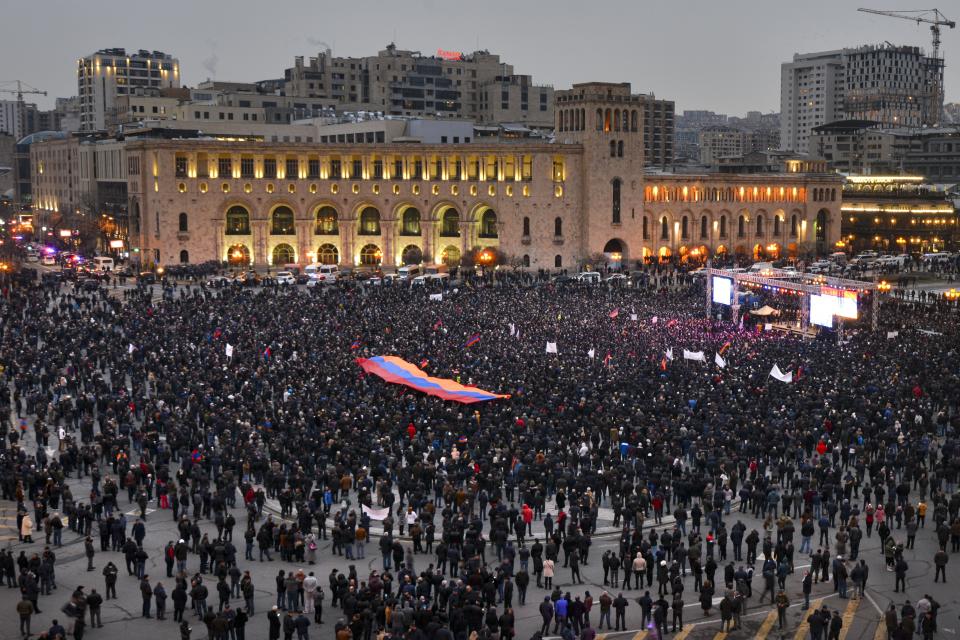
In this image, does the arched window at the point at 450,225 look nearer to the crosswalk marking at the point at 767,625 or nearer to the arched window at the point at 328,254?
the arched window at the point at 328,254

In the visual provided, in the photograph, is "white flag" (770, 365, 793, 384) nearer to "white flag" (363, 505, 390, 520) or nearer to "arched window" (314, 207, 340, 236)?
"white flag" (363, 505, 390, 520)

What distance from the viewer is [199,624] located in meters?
21.1

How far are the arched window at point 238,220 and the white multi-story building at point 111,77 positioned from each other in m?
101

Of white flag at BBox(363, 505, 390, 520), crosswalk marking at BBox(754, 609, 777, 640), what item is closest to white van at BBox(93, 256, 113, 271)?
white flag at BBox(363, 505, 390, 520)

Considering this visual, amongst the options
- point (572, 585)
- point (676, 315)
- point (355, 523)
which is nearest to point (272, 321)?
point (676, 315)

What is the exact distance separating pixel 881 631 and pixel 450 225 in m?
70.6

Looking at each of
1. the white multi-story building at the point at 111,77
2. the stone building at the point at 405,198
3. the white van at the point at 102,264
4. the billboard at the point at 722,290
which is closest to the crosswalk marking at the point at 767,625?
the billboard at the point at 722,290

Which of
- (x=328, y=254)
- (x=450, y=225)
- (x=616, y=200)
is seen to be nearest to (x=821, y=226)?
(x=616, y=200)

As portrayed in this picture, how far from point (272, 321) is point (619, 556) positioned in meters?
28.6

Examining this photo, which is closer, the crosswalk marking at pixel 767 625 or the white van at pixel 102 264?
the crosswalk marking at pixel 767 625

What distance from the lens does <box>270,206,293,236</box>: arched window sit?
86500mm

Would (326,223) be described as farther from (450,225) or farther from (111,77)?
(111,77)

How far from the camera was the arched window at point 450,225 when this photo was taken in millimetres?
89312

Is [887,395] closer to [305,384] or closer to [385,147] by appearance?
[305,384]
